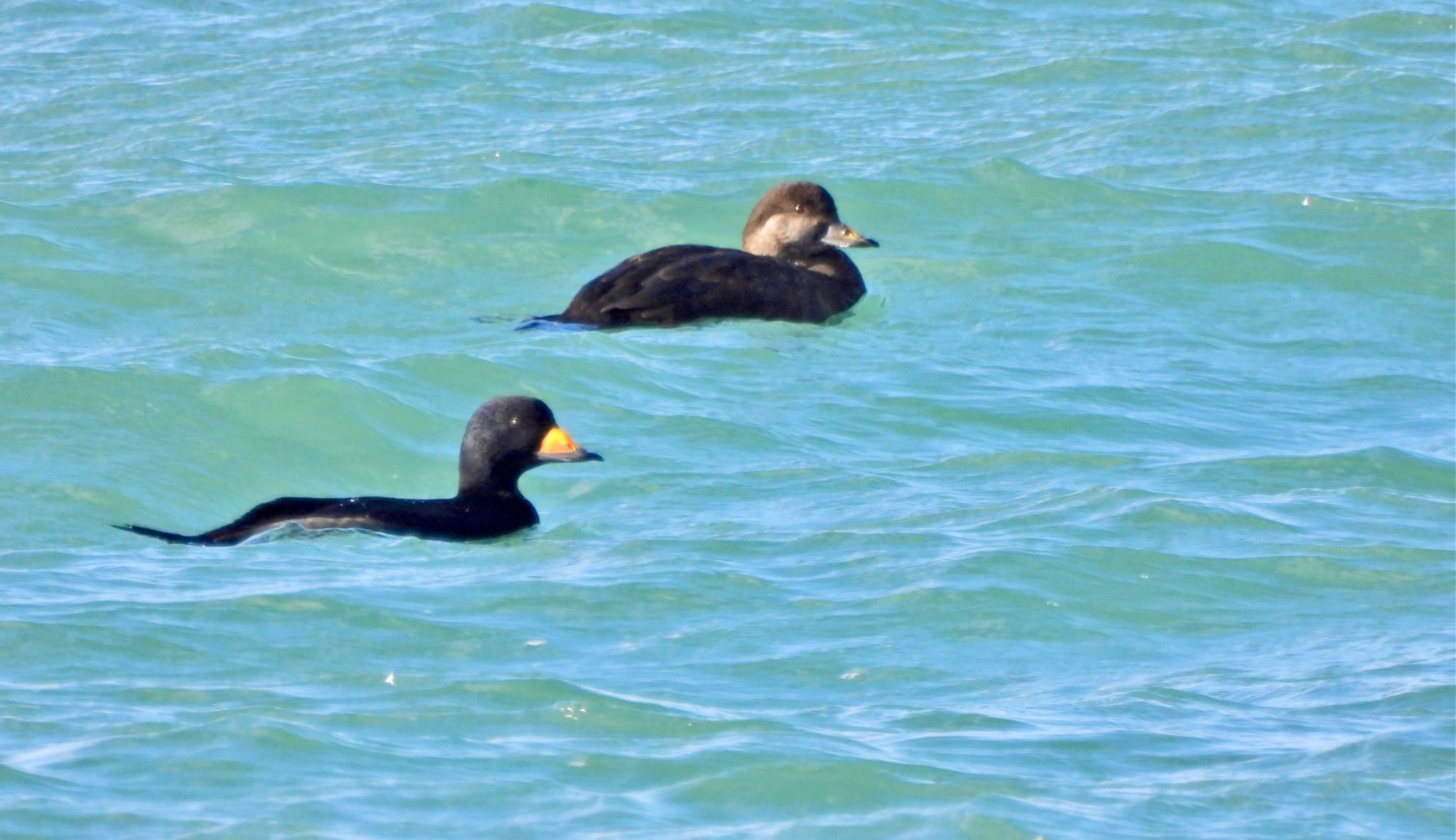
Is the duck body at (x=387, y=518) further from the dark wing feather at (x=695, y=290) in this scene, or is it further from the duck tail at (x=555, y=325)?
the dark wing feather at (x=695, y=290)

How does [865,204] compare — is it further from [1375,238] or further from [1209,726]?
[1209,726]

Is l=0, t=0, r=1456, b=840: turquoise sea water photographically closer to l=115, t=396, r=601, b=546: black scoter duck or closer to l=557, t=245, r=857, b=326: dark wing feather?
l=115, t=396, r=601, b=546: black scoter duck

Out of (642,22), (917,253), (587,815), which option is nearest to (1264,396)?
(917,253)

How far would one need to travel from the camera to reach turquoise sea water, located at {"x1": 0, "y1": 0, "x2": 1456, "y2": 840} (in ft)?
20.1

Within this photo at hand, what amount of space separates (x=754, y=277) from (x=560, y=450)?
3690 mm

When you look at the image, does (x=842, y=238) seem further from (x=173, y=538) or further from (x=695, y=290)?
(x=173, y=538)

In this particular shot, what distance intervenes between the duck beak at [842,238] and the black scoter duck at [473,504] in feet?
14.7

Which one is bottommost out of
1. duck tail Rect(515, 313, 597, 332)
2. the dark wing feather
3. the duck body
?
the duck body

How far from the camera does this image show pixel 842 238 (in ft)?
44.6

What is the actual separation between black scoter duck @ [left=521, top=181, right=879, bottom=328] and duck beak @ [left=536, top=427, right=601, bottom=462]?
282cm

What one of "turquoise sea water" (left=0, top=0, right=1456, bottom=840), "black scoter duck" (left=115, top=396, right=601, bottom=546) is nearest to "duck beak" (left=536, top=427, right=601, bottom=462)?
"black scoter duck" (left=115, top=396, right=601, bottom=546)

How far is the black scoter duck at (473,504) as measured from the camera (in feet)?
27.7

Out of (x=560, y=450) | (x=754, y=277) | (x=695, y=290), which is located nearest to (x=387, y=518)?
(x=560, y=450)

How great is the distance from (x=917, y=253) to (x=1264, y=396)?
3323mm
